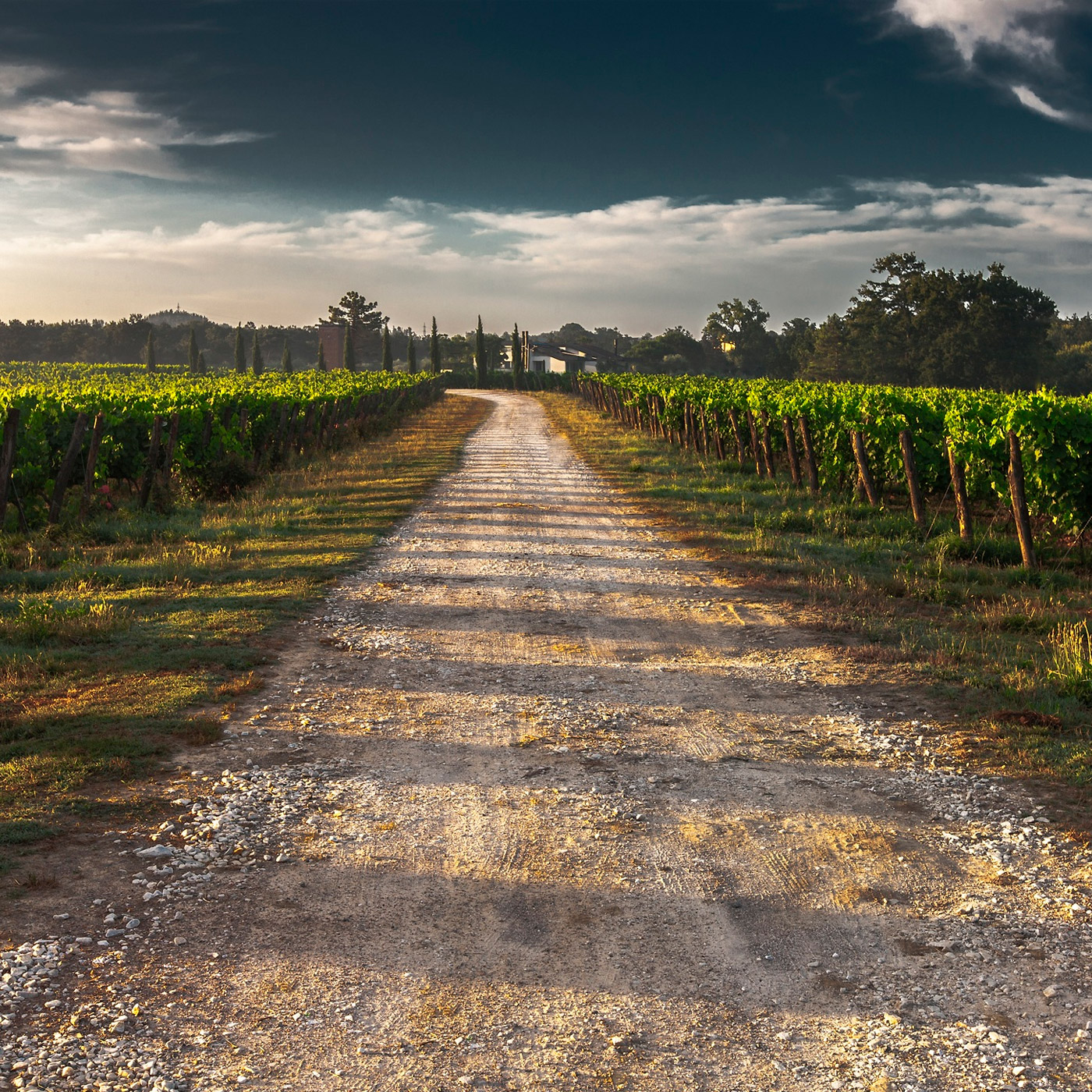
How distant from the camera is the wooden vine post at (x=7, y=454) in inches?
559

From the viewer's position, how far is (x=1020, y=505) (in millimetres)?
12758

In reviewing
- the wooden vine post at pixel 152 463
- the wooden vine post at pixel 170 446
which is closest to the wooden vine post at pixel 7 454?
the wooden vine post at pixel 152 463

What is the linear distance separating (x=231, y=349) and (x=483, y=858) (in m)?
166

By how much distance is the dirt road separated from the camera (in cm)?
359

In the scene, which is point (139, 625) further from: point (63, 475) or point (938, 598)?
point (938, 598)

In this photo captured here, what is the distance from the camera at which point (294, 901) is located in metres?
4.59

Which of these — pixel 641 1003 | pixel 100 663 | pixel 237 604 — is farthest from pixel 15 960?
pixel 237 604

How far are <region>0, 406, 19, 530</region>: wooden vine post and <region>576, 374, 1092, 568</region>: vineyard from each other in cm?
1297

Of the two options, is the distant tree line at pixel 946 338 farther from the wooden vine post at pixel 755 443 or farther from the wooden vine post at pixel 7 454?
the wooden vine post at pixel 7 454

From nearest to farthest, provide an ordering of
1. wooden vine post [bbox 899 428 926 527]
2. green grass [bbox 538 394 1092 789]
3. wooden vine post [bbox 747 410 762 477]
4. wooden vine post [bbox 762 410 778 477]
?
green grass [bbox 538 394 1092 789]
wooden vine post [bbox 899 428 926 527]
wooden vine post [bbox 762 410 778 477]
wooden vine post [bbox 747 410 762 477]

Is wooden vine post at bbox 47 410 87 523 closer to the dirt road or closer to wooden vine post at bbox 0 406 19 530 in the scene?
wooden vine post at bbox 0 406 19 530

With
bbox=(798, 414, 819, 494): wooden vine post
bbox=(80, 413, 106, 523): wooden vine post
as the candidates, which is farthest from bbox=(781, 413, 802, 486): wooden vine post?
bbox=(80, 413, 106, 523): wooden vine post

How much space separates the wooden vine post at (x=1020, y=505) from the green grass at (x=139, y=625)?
27.5 ft

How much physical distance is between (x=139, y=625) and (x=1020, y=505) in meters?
10.5
